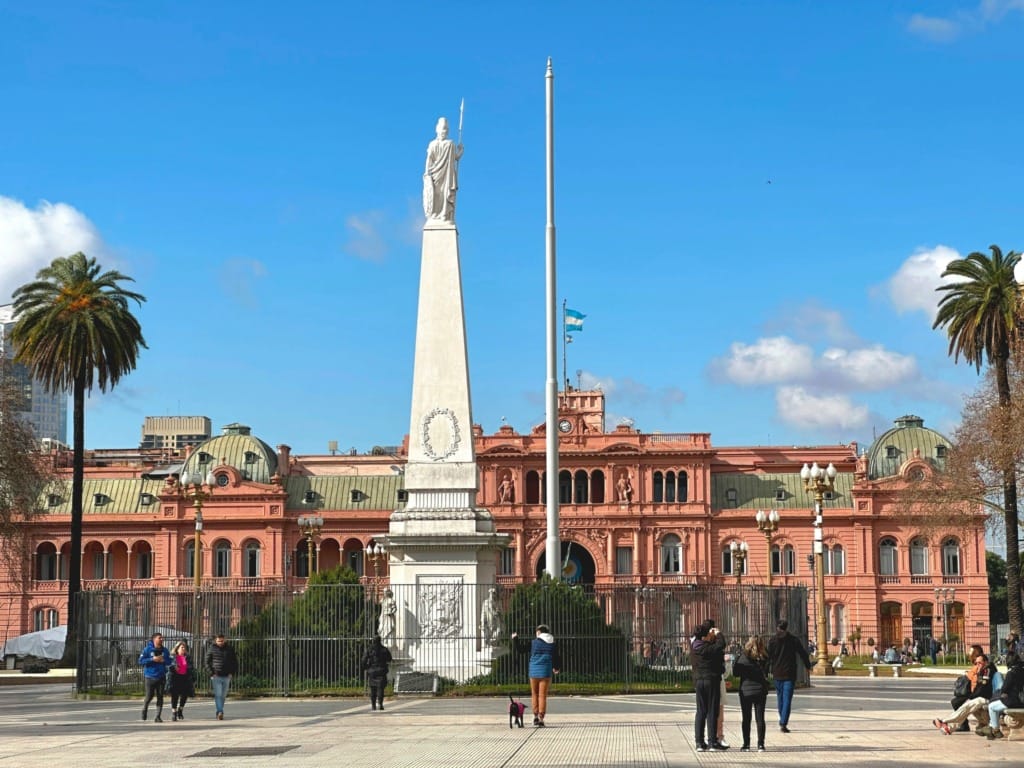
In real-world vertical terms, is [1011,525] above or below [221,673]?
above

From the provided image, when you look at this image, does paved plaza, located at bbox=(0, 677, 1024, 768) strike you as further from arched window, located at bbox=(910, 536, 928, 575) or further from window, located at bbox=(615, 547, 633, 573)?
window, located at bbox=(615, 547, 633, 573)

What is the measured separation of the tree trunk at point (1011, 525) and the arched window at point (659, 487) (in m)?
39.5

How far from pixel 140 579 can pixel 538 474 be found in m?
25.1

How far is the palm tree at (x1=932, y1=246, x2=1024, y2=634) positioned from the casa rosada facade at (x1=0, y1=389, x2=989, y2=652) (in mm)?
33803

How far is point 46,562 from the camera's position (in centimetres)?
9606

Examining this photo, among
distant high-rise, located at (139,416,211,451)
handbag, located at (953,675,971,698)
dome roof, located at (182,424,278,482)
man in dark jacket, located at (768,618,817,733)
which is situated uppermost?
distant high-rise, located at (139,416,211,451)

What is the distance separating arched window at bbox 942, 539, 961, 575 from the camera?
90062 mm

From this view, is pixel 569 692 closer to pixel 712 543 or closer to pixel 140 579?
pixel 712 543

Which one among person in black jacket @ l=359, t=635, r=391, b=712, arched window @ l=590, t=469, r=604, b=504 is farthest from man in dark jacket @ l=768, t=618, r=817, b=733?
arched window @ l=590, t=469, r=604, b=504

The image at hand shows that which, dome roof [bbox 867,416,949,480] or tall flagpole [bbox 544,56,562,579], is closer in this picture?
tall flagpole [bbox 544,56,562,579]

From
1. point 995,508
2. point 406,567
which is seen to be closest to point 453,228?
point 406,567

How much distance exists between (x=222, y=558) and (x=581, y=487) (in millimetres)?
22200

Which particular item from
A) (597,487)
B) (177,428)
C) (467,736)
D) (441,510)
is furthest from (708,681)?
(177,428)

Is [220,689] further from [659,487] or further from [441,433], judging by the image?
[659,487]
